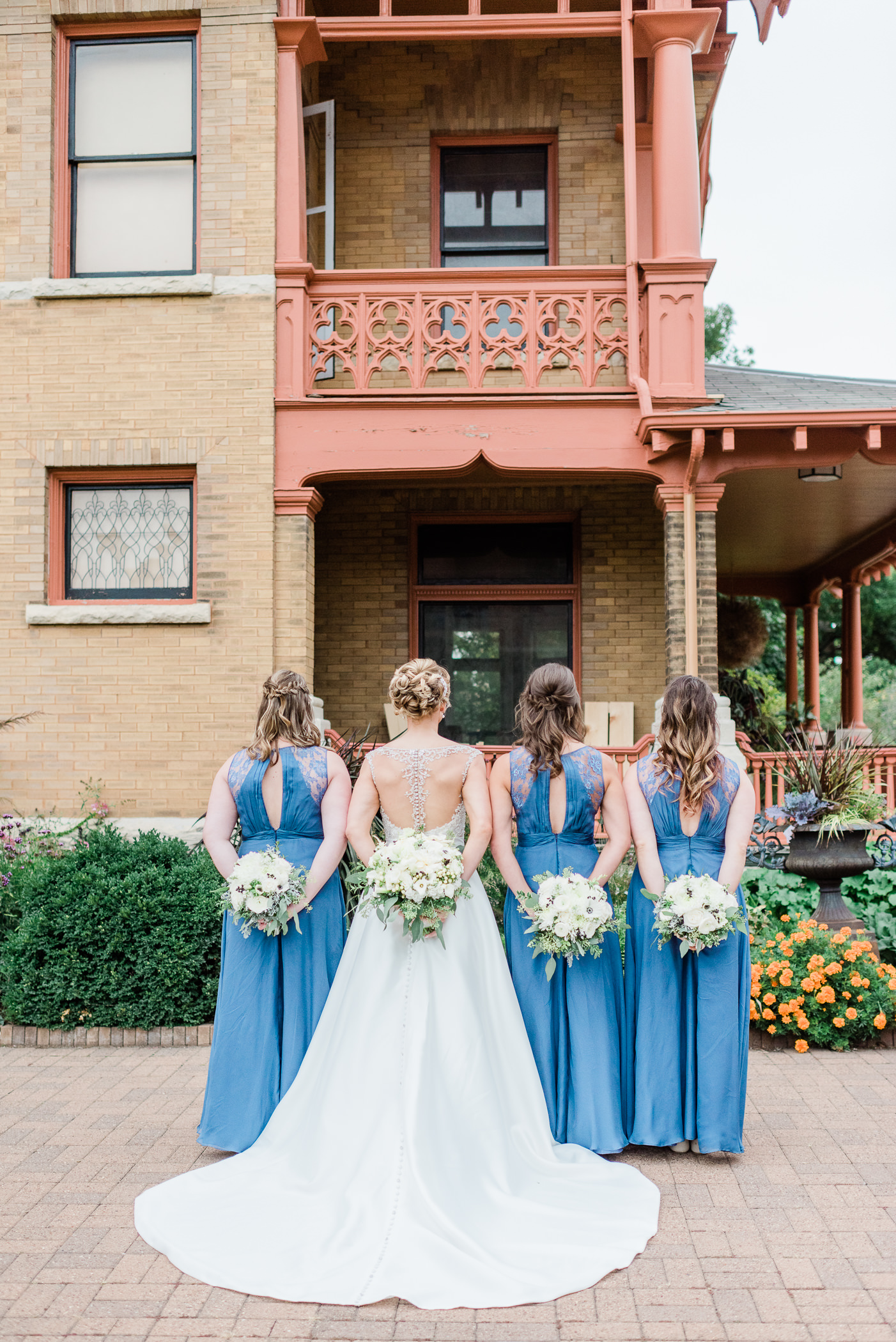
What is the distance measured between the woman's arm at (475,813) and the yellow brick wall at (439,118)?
796 centimetres

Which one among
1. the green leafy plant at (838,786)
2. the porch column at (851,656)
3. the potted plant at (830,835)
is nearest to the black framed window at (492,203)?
the green leafy plant at (838,786)

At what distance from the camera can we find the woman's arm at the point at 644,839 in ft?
15.3

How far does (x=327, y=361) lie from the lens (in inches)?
374

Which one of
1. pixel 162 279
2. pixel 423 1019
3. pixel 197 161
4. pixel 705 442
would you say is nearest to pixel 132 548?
pixel 162 279

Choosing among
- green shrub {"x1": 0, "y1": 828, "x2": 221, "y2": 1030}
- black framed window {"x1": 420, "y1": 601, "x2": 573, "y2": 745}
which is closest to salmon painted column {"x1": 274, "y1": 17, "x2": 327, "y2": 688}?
black framed window {"x1": 420, "y1": 601, "x2": 573, "y2": 745}

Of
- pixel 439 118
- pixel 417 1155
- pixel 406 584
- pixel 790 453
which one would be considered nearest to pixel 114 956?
pixel 417 1155

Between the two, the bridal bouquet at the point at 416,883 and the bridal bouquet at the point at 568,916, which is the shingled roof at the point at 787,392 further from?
the bridal bouquet at the point at 416,883

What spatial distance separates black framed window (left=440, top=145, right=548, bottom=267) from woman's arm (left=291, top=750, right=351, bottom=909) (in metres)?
7.99

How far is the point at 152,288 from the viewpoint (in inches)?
368

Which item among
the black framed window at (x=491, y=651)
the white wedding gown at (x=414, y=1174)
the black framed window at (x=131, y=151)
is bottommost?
the white wedding gown at (x=414, y=1174)

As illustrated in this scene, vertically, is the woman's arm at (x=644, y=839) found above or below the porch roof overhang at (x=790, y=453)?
below

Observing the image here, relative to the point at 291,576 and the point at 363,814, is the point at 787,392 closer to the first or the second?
the point at 291,576

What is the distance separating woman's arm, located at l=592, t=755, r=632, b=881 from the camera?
15.4ft

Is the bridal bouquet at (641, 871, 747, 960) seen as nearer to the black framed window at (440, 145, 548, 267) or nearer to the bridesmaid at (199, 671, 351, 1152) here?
the bridesmaid at (199, 671, 351, 1152)
